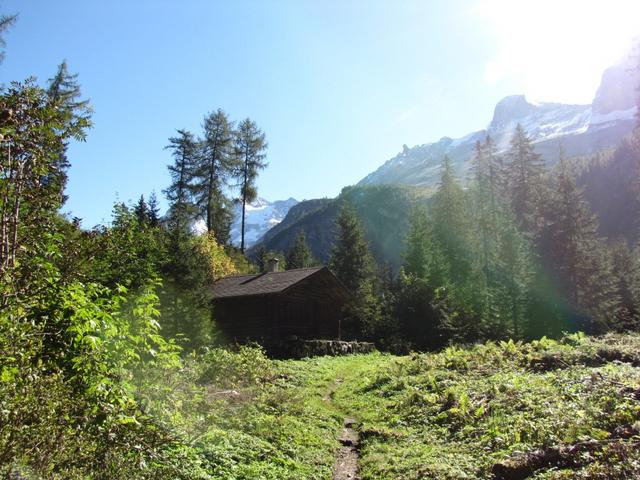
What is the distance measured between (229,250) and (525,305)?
30.5 metres

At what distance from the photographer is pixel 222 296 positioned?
31375 millimetres

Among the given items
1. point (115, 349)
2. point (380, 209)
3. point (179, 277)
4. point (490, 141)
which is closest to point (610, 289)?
point (490, 141)

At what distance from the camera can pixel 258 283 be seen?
3231 cm

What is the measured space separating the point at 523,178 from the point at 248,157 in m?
29.9

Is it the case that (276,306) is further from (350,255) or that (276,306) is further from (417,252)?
(350,255)

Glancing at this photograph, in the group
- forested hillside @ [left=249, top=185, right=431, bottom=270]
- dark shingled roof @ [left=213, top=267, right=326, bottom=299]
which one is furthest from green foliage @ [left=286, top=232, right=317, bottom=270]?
forested hillside @ [left=249, top=185, right=431, bottom=270]

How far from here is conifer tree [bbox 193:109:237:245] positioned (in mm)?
→ 45750

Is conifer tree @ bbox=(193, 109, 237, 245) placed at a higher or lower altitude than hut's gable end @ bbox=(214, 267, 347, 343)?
higher

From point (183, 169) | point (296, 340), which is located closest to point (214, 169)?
point (183, 169)

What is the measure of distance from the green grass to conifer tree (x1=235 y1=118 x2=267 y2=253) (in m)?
31.9

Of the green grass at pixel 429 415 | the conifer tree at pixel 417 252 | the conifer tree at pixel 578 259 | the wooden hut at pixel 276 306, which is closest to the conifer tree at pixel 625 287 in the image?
the conifer tree at pixel 578 259

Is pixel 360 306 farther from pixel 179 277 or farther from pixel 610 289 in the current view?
pixel 610 289

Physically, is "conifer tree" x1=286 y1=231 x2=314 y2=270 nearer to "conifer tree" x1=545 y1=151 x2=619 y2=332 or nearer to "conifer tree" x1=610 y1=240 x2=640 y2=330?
"conifer tree" x1=545 y1=151 x2=619 y2=332

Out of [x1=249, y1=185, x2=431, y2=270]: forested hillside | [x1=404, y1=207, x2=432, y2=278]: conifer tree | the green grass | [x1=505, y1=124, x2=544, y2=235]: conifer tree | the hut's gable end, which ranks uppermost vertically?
[x1=249, y1=185, x2=431, y2=270]: forested hillside
